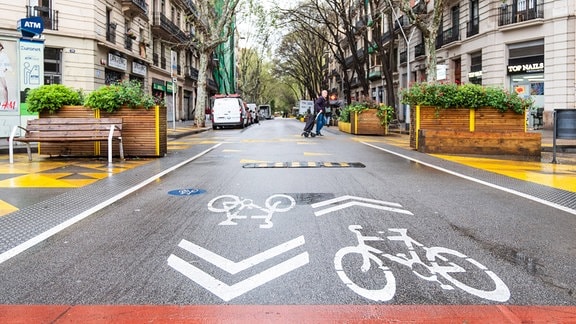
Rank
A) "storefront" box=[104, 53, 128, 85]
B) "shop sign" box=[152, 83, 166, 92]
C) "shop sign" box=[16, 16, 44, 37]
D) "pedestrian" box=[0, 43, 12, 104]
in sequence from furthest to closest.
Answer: "shop sign" box=[152, 83, 166, 92] < "storefront" box=[104, 53, 128, 85] < "pedestrian" box=[0, 43, 12, 104] < "shop sign" box=[16, 16, 44, 37]

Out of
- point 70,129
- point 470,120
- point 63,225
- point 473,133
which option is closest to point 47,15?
point 70,129

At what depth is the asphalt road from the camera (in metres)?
3.15

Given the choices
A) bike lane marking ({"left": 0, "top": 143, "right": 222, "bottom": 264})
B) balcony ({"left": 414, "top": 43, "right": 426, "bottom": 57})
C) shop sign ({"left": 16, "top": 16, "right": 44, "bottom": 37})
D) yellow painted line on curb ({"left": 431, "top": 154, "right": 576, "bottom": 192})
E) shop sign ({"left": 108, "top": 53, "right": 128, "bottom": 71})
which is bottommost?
bike lane marking ({"left": 0, "top": 143, "right": 222, "bottom": 264})

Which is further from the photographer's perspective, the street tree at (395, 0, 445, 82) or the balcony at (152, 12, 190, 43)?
the balcony at (152, 12, 190, 43)

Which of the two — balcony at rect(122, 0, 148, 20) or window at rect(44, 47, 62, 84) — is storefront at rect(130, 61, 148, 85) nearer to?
balcony at rect(122, 0, 148, 20)

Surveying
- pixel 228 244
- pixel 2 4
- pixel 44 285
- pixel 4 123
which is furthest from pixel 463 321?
pixel 2 4

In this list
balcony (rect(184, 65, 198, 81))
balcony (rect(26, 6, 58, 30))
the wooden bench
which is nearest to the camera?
the wooden bench

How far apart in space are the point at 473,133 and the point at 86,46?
21.1 m

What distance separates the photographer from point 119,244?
4.26 metres

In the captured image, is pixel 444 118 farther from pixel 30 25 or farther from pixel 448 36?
pixel 448 36

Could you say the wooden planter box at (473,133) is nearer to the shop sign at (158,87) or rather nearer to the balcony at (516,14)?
the balcony at (516,14)

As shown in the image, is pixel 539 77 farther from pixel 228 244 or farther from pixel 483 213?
pixel 228 244

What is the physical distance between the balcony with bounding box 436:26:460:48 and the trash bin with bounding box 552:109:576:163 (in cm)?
2324

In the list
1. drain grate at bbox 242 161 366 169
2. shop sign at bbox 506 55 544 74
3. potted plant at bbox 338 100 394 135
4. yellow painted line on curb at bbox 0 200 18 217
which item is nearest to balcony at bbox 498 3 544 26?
shop sign at bbox 506 55 544 74
